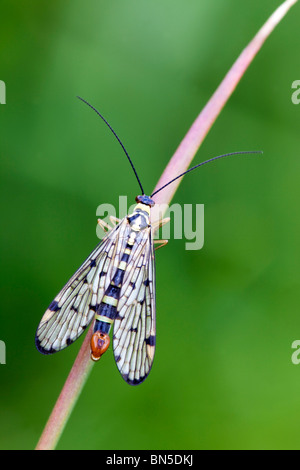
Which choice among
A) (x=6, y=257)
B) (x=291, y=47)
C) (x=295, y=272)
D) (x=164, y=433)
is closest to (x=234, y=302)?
(x=295, y=272)

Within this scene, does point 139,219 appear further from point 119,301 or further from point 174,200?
point 174,200

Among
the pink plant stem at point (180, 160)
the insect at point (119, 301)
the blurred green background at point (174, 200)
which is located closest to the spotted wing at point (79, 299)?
the insect at point (119, 301)

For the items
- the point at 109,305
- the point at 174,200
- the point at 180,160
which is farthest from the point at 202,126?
the point at 174,200

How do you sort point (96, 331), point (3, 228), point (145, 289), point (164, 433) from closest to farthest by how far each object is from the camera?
point (96, 331) → point (145, 289) → point (164, 433) → point (3, 228)

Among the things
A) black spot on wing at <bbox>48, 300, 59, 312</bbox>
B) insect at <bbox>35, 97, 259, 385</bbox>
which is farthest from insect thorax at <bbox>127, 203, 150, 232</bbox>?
black spot on wing at <bbox>48, 300, 59, 312</bbox>

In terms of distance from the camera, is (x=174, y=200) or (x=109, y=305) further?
(x=174, y=200)

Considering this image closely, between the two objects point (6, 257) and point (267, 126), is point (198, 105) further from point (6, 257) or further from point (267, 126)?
point (6, 257)
